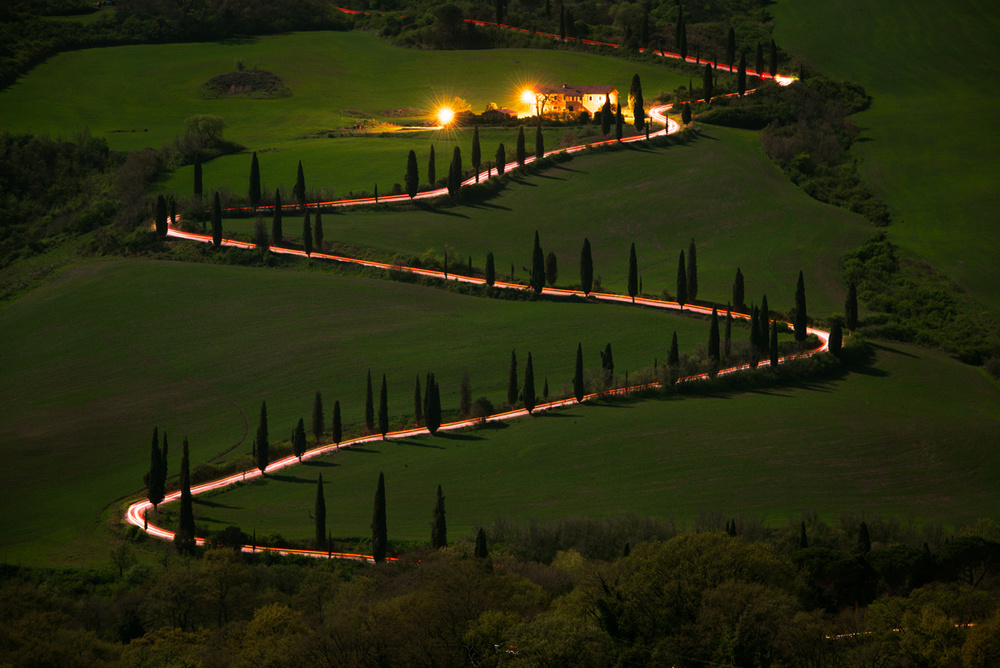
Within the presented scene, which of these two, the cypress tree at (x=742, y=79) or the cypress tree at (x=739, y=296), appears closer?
the cypress tree at (x=739, y=296)

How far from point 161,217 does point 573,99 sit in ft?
203

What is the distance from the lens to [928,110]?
6467 inches

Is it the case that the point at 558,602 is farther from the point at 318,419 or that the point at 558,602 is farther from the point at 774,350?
the point at 774,350

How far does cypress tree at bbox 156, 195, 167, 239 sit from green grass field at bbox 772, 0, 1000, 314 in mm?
78086

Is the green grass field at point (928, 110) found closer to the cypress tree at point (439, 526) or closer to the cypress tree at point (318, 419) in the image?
the cypress tree at point (318, 419)

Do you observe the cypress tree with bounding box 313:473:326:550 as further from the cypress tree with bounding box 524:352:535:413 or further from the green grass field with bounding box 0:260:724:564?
the cypress tree with bounding box 524:352:535:413

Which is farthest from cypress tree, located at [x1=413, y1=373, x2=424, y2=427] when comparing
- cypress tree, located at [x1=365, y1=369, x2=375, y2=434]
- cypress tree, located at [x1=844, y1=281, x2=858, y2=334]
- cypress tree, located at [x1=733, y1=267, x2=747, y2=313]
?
cypress tree, located at [x1=844, y1=281, x2=858, y2=334]

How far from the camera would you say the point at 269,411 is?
96.6 m

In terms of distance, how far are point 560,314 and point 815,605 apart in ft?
175

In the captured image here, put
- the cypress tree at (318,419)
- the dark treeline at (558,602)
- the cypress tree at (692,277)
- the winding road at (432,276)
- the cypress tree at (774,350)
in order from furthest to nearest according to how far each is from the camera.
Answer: the cypress tree at (692,277) → the cypress tree at (774,350) → the cypress tree at (318,419) → the winding road at (432,276) → the dark treeline at (558,602)

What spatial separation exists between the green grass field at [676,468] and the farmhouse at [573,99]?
79648 millimetres

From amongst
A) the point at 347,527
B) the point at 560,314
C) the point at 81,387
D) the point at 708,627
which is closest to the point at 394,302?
the point at 560,314

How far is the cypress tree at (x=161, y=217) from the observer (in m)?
131

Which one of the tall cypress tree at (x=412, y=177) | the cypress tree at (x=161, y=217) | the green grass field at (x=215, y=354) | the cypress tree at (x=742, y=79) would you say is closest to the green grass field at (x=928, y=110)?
the cypress tree at (x=742, y=79)
